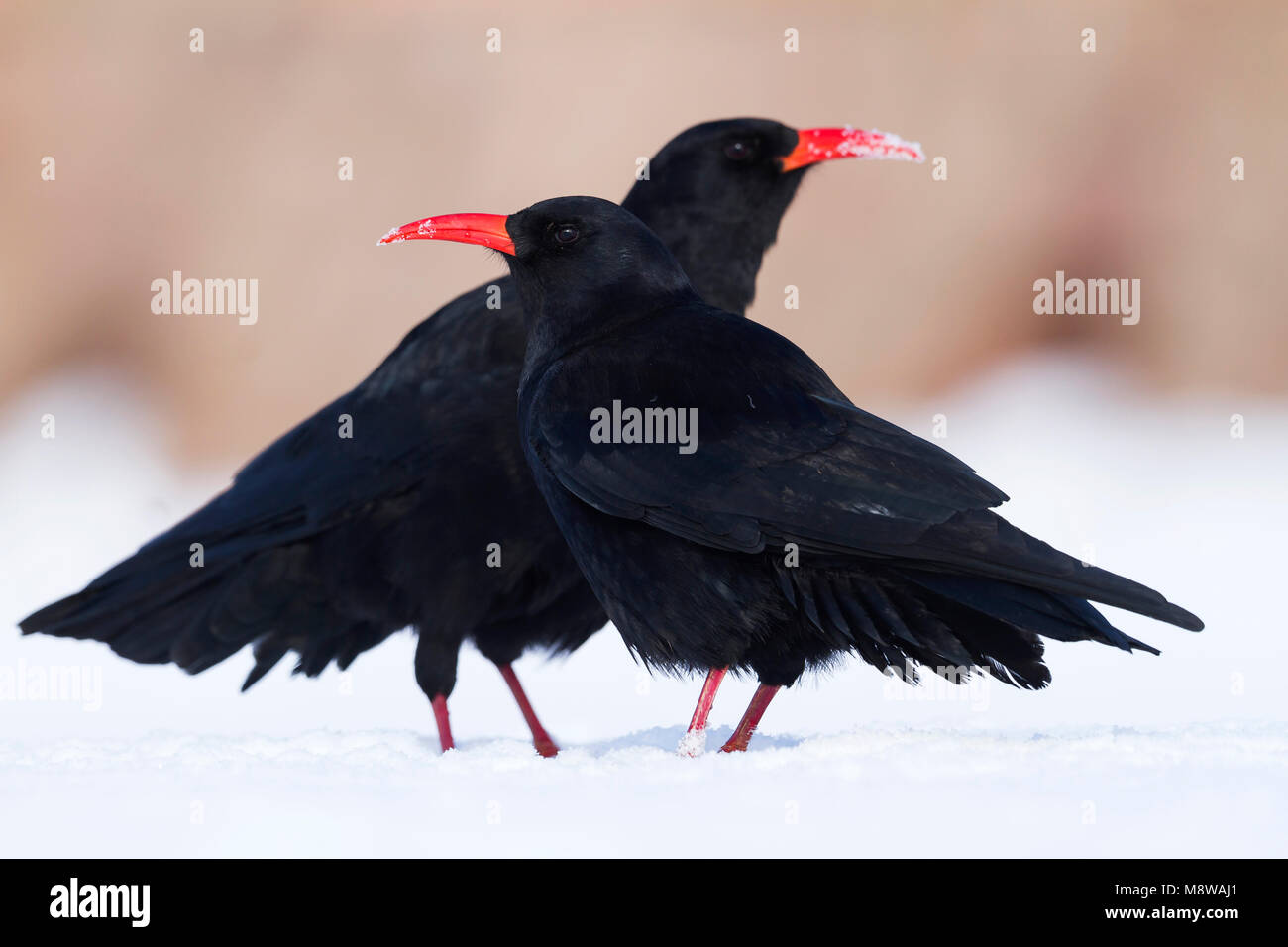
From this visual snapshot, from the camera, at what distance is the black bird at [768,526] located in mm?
3467

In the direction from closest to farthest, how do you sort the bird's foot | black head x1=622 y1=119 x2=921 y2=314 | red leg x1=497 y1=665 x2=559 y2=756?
the bird's foot, red leg x1=497 y1=665 x2=559 y2=756, black head x1=622 y1=119 x2=921 y2=314

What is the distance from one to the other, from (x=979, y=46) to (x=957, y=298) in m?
3.31

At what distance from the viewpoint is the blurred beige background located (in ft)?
51.5

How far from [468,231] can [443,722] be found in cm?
174

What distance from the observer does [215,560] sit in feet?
17.1

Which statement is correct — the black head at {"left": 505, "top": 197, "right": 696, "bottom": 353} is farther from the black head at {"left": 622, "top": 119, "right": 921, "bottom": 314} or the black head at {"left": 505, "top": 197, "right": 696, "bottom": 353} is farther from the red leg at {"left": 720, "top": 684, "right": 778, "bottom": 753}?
the red leg at {"left": 720, "top": 684, "right": 778, "bottom": 753}

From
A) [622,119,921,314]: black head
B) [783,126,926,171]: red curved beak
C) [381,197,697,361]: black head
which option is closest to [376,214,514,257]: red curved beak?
[381,197,697,361]: black head

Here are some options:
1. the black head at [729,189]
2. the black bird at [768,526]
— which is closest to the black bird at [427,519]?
the black head at [729,189]

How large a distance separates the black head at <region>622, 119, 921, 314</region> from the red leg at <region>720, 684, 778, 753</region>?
5.76 feet

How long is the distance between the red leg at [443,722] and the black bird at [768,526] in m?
1.18

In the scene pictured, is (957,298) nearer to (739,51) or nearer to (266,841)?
(739,51)

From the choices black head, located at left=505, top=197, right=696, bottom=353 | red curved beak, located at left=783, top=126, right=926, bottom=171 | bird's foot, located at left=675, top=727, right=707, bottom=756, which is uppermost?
red curved beak, located at left=783, top=126, right=926, bottom=171

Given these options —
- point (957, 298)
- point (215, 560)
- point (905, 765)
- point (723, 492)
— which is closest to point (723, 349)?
point (723, 492)

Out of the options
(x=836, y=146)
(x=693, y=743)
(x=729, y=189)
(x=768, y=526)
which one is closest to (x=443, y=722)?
(x=693, y=743)
